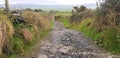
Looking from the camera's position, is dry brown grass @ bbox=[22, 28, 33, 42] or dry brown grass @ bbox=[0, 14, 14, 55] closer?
dry brown grass @ bbox=[0, 14, 14, 55]

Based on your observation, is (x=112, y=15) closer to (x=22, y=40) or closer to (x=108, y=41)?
(x=108, y=41)

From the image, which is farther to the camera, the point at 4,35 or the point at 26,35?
the point at 26,35

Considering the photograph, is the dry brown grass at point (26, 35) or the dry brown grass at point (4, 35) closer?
the dry brown grass at point (4, 35)

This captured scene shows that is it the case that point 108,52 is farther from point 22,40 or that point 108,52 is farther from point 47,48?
point 22,40

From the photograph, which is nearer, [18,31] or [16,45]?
[16,45]

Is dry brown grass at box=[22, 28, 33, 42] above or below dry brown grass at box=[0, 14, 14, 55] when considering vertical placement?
below

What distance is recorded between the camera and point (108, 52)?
2003 cm

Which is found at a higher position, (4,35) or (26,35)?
(4,35)

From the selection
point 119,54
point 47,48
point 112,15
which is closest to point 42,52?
point 47,48

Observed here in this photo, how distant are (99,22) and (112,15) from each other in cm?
344

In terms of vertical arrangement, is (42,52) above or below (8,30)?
below

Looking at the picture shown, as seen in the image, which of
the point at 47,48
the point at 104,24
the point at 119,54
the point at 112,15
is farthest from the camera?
the point at 104,24

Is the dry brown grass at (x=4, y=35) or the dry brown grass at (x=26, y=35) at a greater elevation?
the dry brown grass at (x=4, y=35)

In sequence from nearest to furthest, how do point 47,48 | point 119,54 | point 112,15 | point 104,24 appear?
point 119,54
point 47,48
point 112,15
point 104,24
